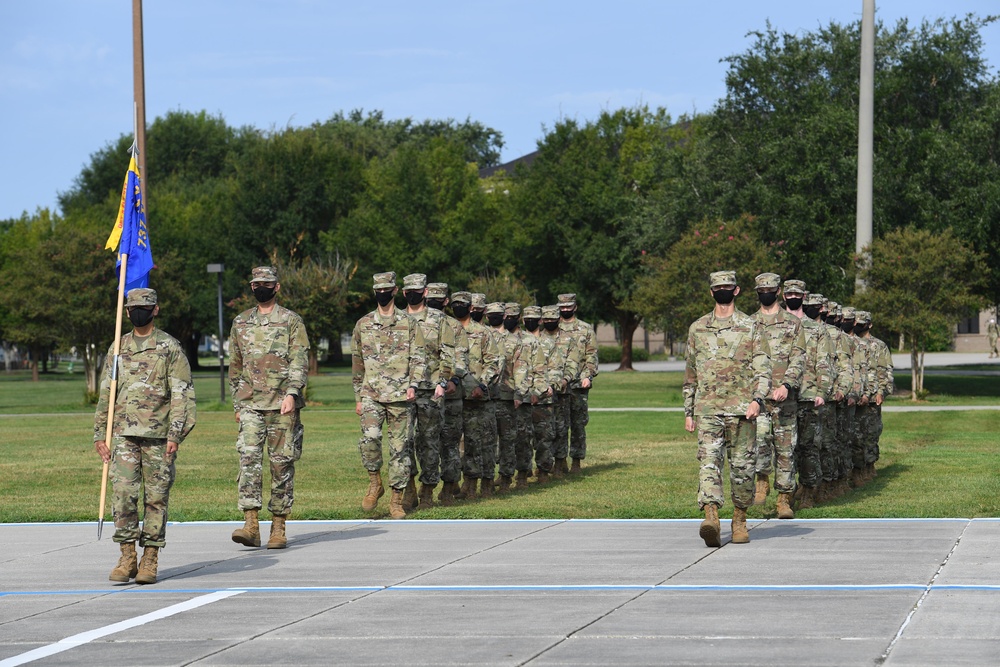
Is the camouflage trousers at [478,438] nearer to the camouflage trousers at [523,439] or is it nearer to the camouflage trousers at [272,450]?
the camouflage trousers at [523,439]

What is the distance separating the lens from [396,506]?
48.9 ft

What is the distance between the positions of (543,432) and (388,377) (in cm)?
420

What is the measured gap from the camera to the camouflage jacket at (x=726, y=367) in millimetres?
12344

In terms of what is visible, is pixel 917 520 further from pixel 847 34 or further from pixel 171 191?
pixel 171 191

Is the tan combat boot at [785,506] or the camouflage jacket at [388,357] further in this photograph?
the camouflage jacket at [388,357]

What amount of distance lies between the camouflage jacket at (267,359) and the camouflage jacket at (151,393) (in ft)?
4.59

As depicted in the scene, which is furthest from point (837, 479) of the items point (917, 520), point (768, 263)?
point (768, 263)

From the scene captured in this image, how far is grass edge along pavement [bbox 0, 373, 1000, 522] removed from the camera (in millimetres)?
15266

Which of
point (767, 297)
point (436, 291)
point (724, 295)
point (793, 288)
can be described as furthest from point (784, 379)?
point (436, 291)

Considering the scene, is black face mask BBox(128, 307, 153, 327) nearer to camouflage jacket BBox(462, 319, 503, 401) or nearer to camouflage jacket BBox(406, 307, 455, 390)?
camouflage jacket BBox(406, 307, 455, 390)

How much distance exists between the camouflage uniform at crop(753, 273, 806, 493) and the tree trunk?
176 ft

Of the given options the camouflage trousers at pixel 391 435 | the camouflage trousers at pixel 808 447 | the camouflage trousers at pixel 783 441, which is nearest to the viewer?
the camouflage trousers at pixel 783 441

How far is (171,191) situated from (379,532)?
80575 mm

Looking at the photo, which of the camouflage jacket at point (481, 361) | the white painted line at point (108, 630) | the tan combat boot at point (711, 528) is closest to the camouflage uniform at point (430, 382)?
the camouflage jacket at point (481, 361)
